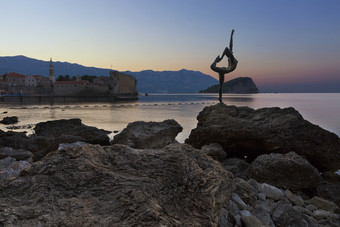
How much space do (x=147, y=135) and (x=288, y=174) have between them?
5286 mm

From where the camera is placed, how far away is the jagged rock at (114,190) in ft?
5.66

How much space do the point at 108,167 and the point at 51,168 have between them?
549 mm

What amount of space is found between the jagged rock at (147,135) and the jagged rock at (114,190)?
19.3ft

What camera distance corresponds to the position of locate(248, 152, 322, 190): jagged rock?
17.6 feet

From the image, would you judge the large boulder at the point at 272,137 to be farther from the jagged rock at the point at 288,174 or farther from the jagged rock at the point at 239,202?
the jagged rock at the point at 239,202

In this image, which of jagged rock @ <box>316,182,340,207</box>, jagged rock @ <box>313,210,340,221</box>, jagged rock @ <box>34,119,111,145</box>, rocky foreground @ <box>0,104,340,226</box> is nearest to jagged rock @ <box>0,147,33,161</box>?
rocky foreground @ <box>0,104,340,226</box>

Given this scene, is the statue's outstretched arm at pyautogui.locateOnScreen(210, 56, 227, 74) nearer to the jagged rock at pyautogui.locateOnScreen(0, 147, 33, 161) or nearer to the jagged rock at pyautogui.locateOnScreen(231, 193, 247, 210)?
the jagged rock at pyautogui.locateOnScreen(0, 147, 33, 161)

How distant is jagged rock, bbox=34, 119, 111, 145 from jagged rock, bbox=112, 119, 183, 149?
181 cm

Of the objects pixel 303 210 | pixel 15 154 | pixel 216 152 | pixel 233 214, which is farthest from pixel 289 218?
pixel 15 154

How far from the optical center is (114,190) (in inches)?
80.6

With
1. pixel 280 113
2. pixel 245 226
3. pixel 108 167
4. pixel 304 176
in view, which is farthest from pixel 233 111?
pixel 108 167

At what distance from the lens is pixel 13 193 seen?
1.93 metres

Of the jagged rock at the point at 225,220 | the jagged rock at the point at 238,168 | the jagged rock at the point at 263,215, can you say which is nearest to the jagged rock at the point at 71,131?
the jagged rock at the point at 238,168

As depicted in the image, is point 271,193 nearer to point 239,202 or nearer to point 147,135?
point 239,202
